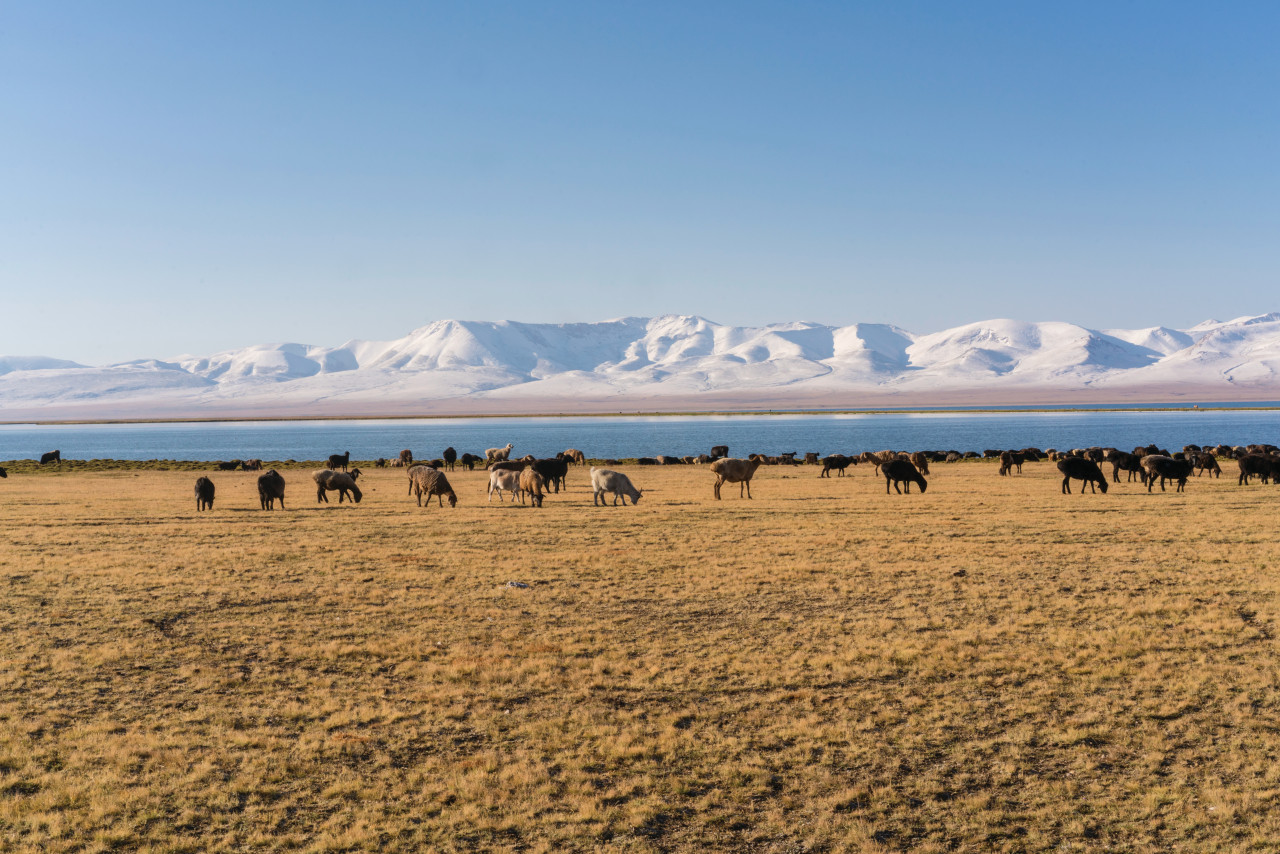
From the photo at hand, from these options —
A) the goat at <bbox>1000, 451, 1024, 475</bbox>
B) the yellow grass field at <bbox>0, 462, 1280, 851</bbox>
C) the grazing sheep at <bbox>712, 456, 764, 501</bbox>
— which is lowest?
the yellow grass field at <bbox>0, 462, 1280, 851</bbox>

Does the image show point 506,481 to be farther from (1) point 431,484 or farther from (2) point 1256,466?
(2) point 1256,466

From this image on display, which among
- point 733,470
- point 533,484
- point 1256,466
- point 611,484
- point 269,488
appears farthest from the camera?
point 1256,466

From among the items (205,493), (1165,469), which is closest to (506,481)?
(205,493)

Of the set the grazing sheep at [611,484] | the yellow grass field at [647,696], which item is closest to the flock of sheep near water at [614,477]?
the grazing sheep at [611,484]

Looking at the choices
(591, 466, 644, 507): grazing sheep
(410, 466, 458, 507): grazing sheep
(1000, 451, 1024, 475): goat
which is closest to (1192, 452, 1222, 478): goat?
(1000, 451, 1024, 475): goat

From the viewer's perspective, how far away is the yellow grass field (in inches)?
303

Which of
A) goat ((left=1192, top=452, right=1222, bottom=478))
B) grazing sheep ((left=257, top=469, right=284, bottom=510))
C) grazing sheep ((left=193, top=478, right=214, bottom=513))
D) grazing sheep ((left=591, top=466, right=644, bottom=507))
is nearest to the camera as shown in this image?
grazing sheep ((left=257, top=469, right=284, bottom=510))

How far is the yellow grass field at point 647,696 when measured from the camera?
7695 mm

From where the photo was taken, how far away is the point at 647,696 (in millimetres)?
10961

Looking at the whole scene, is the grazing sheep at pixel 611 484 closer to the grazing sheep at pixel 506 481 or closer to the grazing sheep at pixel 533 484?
the grazing sheep at pixel 533 484

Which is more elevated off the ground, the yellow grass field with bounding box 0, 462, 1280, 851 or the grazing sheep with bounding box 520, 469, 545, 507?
the grazing sheep with bounding box 520, 469, 545, 507

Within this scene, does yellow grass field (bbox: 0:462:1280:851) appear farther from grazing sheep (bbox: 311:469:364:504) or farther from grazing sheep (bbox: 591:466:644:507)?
grazing sheep (bbox: 311:469:364:504)

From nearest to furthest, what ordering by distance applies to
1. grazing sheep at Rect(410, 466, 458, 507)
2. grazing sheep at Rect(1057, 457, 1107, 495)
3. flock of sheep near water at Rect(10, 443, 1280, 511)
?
flock of sheep near water at Rect(10, 443, 1280, 511) → grazing sheep at Rect(410, 466, 458, 507) → grazing sheep at Rect(1057, 457, 1107, 495)

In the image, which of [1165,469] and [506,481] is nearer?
[506,481]
